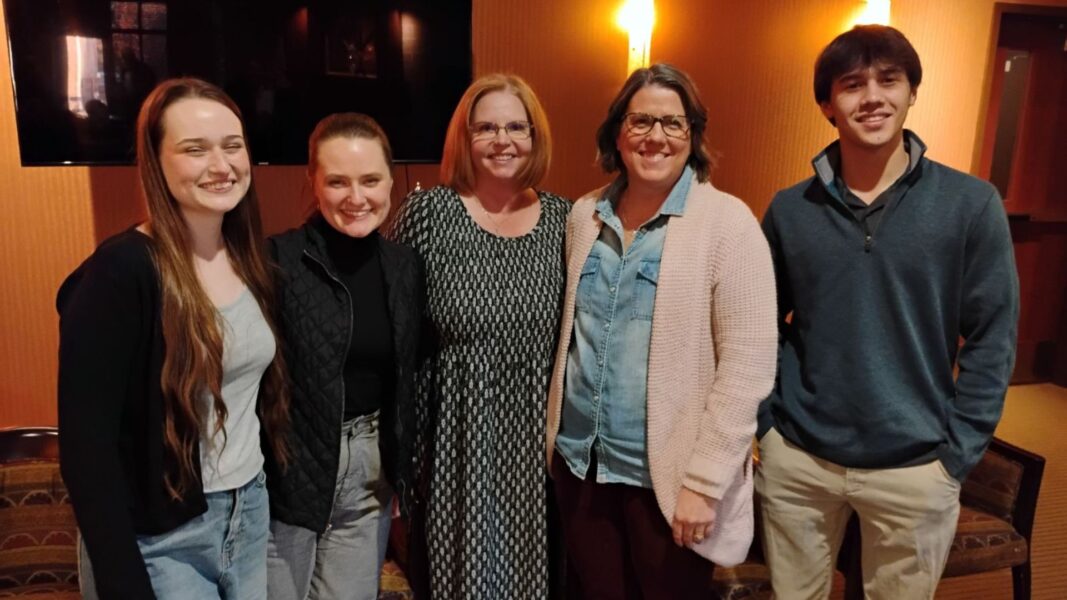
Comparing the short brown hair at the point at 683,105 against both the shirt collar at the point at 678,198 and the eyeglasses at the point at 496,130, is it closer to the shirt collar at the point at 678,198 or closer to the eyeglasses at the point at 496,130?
the shirt collar at the point at 678,198

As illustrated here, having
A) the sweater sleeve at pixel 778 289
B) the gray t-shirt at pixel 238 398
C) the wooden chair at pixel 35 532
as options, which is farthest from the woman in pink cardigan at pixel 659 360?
the wooden chair at pixel 35 532

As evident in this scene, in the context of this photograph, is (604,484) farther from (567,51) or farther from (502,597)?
(567,51)

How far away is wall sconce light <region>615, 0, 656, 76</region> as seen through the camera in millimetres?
3275

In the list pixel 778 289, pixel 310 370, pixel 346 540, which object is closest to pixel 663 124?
pixel 778 289

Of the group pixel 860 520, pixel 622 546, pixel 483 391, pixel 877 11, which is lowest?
pixel 622 546

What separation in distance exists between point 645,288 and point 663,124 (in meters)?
0.34

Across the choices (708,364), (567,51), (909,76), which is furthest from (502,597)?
(567,51)

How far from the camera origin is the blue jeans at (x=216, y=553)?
1.20 m

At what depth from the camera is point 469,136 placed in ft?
5.84

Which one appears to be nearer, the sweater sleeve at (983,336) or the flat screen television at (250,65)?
the sweater sleeve at (983,336)

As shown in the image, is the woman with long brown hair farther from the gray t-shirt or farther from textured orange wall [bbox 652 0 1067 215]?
textured orange wall [bbox 652 0 1067 215]

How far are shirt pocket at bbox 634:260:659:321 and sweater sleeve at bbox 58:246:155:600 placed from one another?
35.6 inches

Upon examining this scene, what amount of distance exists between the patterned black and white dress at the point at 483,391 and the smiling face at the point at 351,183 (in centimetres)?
21

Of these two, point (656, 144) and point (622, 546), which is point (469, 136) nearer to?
point (656, 144)
